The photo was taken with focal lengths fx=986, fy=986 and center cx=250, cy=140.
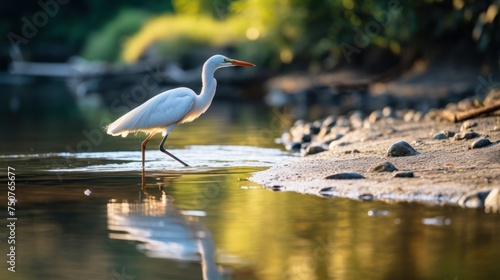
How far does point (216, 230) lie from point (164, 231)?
15.0 inches

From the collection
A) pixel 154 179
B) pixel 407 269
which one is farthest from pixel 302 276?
pixel 154 179

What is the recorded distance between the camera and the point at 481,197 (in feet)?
25.4

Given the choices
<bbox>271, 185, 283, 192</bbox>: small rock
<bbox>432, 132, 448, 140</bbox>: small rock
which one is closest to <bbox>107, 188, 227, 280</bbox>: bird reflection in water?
<bbox>271, 185, 283, 192</bbox>: small rock

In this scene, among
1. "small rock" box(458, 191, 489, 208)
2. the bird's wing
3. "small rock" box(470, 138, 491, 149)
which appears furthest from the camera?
the bird's wing

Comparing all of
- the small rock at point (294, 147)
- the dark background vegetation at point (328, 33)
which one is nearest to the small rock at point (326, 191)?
the small rock at point (294, 147)

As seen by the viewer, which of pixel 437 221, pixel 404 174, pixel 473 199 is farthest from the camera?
pixel 404 174

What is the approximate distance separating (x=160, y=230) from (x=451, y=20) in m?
15.2

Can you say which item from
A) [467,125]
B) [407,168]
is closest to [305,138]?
[467,125]

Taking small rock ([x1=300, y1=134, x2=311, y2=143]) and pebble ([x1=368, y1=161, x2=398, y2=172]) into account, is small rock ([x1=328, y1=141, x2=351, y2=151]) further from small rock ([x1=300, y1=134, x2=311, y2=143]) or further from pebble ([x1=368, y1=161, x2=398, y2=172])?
pebble ([x1=368, y1=161, x2=398, y2=172])

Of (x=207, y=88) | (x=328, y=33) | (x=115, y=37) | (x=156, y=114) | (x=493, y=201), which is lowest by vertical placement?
(x=493, y=201)

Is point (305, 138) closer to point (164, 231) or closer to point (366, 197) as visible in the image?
point (366, 197)

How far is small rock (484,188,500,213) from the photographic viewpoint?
296 inches

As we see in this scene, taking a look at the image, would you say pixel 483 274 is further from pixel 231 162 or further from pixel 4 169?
pixel 4 169

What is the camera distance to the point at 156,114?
1110 cm
